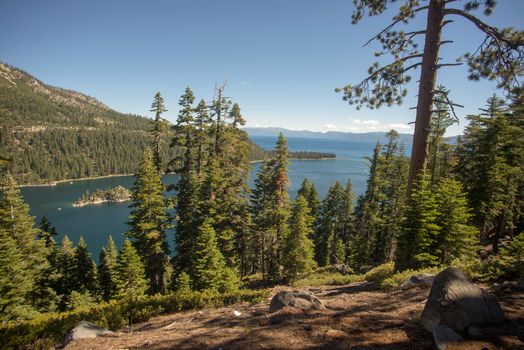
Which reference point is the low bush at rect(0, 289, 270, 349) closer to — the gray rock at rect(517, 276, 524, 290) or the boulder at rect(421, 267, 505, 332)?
the boulder at rect(421, 267, 505, 332)

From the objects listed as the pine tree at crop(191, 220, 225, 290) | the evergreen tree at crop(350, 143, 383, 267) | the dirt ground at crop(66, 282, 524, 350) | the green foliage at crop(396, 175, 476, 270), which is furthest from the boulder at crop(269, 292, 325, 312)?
the evergreen tree at crop(350, 143, 383, 267)

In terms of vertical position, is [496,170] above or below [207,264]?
above

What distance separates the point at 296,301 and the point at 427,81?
741 cm

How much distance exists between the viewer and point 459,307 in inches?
153

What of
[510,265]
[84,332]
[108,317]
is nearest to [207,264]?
[108,317]

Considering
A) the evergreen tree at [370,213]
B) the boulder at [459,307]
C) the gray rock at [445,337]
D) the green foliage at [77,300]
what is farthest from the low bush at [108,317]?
the evergreen tree at [370,213]

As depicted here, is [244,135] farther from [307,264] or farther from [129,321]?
[129,321]

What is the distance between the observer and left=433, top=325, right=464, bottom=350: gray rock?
11.3 feet

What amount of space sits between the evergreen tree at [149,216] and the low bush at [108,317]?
41.4ft

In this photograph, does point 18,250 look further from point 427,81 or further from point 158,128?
point 427,81

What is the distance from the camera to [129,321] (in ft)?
25.8

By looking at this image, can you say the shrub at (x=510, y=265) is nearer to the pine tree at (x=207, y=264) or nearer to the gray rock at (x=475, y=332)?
the gray rock at (x=475, y=332)

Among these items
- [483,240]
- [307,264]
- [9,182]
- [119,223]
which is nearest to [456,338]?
[307,264]

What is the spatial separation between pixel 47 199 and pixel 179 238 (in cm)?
12538
